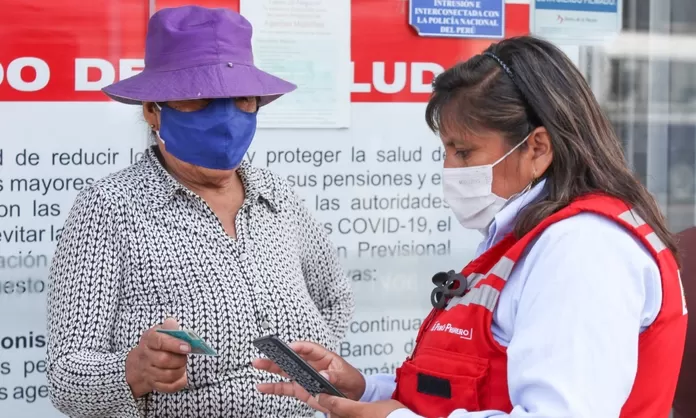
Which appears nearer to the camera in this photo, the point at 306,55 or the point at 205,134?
the point at 205,134

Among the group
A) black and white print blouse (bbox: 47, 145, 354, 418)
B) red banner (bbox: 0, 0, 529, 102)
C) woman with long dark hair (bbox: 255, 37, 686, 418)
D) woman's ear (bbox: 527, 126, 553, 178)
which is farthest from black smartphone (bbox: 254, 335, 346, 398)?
red banner (bbox: 0, 0, 529, 102)

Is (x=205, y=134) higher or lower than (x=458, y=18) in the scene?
lower

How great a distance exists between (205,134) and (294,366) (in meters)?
0.81

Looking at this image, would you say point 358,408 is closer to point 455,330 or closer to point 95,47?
point 455,330

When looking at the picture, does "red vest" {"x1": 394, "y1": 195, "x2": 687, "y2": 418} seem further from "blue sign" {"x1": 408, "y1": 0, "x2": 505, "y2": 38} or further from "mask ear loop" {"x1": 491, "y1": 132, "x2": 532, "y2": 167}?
"blue sign" {"x1": 408, "y1": 0, "x2": 505, "y2": 38}

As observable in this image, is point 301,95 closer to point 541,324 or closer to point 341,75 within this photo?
point 341,75

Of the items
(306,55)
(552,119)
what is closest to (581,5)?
(306,55)

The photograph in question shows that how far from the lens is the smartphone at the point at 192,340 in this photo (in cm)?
203

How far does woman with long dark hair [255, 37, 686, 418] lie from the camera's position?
158cm

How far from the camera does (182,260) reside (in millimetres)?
2498

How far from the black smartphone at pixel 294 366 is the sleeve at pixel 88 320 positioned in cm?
54

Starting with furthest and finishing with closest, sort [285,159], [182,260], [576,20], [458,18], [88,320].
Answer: [576,20], [458,18], [285,159], [182,260], [88,320]

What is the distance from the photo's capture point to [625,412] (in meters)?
1.70

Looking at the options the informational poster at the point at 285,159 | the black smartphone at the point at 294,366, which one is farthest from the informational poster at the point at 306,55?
the black smartphone at the point at 294,366
